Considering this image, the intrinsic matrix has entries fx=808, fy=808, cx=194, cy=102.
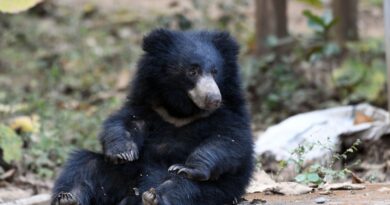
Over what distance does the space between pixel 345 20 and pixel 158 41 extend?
624 cm

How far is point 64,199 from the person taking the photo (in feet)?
15.1

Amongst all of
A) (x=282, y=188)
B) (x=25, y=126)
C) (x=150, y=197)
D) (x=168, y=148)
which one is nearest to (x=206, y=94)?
(x=168, y=148)

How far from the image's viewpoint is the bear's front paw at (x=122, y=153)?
4703 mm

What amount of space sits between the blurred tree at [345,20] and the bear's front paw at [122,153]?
659 cm

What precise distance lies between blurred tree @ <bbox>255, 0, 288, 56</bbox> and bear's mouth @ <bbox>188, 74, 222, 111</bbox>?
6.15 meters

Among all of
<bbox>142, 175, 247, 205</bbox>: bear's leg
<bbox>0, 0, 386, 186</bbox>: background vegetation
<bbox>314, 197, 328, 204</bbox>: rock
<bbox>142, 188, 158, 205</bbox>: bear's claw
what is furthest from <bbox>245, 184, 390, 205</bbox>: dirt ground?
<bbox>0, 0, 386, 186</bbox>: background vegetation

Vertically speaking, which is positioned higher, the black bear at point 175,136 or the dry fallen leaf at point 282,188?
the black bear at point 175,136

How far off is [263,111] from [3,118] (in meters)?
3.42

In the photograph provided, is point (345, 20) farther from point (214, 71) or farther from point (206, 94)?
point (206, 94)

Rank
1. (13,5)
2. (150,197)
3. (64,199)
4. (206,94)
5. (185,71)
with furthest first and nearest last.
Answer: (13,5) → (185,71) → (206,94) → (64,199) → (150,197)

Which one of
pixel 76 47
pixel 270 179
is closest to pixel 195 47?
pixel 270 179

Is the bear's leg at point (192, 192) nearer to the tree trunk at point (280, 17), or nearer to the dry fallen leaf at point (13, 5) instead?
the dry fallen leaf at point (13, 5)

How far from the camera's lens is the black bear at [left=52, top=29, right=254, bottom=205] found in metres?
4.57

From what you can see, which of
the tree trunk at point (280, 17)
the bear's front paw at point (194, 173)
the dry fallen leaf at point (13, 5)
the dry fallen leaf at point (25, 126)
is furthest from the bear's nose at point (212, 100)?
the tree trunk at point (280, 17)
